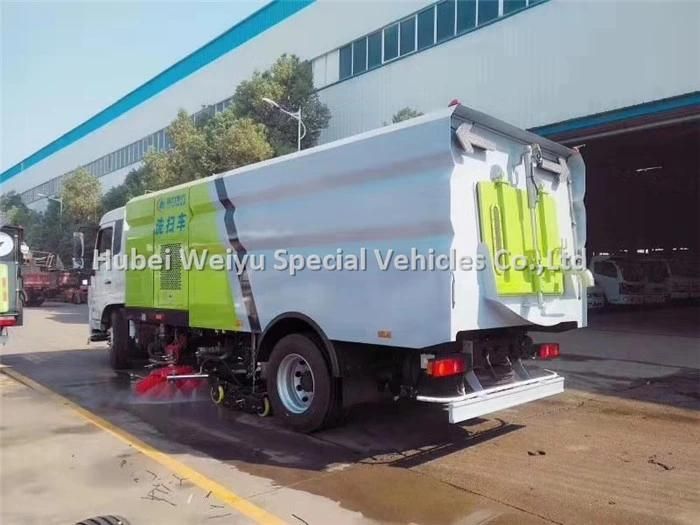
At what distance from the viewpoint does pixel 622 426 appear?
6.31 meters

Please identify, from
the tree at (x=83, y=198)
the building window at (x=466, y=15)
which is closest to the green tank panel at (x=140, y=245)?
the building window at (x=466, y=15)

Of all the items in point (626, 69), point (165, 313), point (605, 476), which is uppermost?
point (626, 69)

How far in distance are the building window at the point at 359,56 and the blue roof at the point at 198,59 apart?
439 cm

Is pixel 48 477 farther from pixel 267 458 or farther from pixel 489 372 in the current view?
pixel 489 372

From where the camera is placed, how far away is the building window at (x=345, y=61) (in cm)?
2342

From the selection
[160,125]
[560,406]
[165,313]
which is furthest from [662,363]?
[160,125]

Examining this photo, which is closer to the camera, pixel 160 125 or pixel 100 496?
pixel 100 496

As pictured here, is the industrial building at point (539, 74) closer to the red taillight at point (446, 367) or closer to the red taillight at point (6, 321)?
the red taillight at point (446, 367)

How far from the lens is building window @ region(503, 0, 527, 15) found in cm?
1648

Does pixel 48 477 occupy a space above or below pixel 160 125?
below

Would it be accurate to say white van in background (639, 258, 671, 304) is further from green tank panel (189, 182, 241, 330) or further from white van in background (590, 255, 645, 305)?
green tank panel (189, 182, 241, 330)

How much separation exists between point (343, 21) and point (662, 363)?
18.3 m

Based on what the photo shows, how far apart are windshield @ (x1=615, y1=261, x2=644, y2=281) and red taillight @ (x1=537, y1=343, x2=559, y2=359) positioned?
17191 mm

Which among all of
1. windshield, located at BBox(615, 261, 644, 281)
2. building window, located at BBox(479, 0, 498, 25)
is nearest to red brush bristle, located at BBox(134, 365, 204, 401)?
building window, located at BBox(479, 0, 498, 25)
